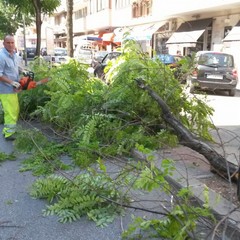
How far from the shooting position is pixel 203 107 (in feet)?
18.5

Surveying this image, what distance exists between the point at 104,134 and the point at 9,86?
2.12 metres

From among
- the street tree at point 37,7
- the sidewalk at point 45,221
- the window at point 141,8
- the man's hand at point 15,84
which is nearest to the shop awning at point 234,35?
the street tree at point 37,7

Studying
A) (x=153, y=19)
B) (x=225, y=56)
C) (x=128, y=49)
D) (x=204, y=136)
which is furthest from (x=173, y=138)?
(x=153, y=19)

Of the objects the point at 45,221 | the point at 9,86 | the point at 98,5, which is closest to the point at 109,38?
the point at 98,5

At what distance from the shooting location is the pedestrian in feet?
20.1

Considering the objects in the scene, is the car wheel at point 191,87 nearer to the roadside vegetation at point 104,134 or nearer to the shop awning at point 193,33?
the roadside vegetation at point 104,134

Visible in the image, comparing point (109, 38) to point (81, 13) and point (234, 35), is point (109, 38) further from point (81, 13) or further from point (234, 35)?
point (234, 35)

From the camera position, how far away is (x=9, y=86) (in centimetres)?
621

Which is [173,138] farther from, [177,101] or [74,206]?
[74,206]

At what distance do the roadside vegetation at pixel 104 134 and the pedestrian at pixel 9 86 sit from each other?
580 mm

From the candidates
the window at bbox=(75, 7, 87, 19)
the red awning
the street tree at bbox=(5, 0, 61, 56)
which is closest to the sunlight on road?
the street tree at bbox=(5, 0, 61, 56)

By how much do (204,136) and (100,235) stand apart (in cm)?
292

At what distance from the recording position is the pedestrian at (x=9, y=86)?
6.13 m

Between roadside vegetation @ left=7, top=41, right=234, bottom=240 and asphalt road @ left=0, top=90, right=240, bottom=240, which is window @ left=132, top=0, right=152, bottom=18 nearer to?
roadside vegetation @ left=7, top=41, right=234, bottom=240
